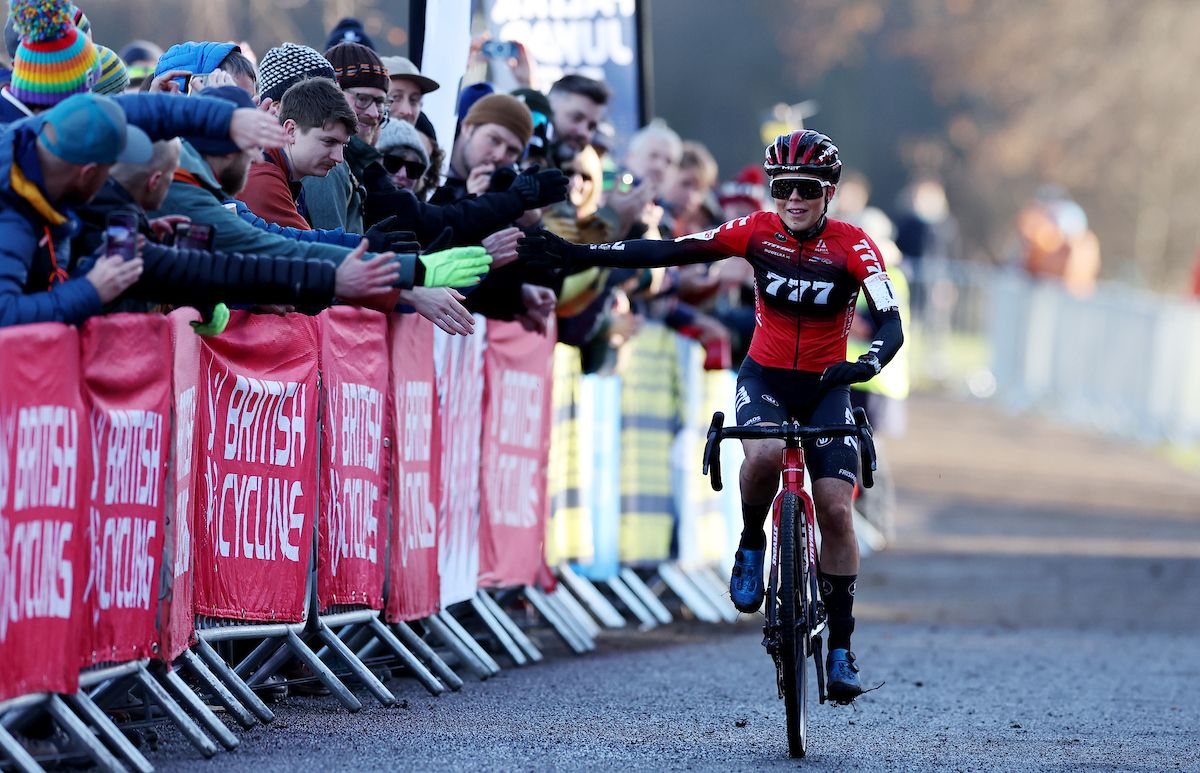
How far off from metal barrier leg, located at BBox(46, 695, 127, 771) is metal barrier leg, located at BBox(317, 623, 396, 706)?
2135 mm

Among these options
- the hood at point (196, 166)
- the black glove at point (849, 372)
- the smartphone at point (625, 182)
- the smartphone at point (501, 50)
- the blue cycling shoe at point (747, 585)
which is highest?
the smartphone at point (501, 50)

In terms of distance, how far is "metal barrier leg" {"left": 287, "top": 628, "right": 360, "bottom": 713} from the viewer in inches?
Answer: 354

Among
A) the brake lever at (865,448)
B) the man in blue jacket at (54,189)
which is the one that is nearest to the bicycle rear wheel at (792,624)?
the brake lever at (865,448)

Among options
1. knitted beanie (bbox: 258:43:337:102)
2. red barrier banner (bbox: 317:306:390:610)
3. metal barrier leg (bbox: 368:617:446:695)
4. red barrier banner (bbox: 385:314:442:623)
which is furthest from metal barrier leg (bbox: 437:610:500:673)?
→ knitted beanie (bbox: 258:43:337:102)

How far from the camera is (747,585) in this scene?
9.05 m

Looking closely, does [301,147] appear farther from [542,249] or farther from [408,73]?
[408,73]

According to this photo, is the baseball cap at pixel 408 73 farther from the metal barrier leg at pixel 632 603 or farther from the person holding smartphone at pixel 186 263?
the metal barrier leg at pixel 632 603

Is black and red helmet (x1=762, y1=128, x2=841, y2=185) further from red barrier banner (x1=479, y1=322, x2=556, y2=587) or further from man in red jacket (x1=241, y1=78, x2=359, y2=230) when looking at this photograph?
red barrier banner (x1=479, y1=322, x2=556, y2=587)

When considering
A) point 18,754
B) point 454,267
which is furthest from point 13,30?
point 18,754

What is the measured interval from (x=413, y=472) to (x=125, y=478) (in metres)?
2.71

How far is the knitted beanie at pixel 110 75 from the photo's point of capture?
923 cm

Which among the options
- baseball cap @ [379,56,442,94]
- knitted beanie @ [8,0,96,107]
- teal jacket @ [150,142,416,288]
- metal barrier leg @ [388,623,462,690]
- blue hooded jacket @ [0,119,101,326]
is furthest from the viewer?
baseball cap @ [379,56,442,94]

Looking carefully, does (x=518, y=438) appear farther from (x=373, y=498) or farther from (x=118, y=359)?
(x=118, y=359)

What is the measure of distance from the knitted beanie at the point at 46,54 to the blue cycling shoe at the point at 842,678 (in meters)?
3.57
